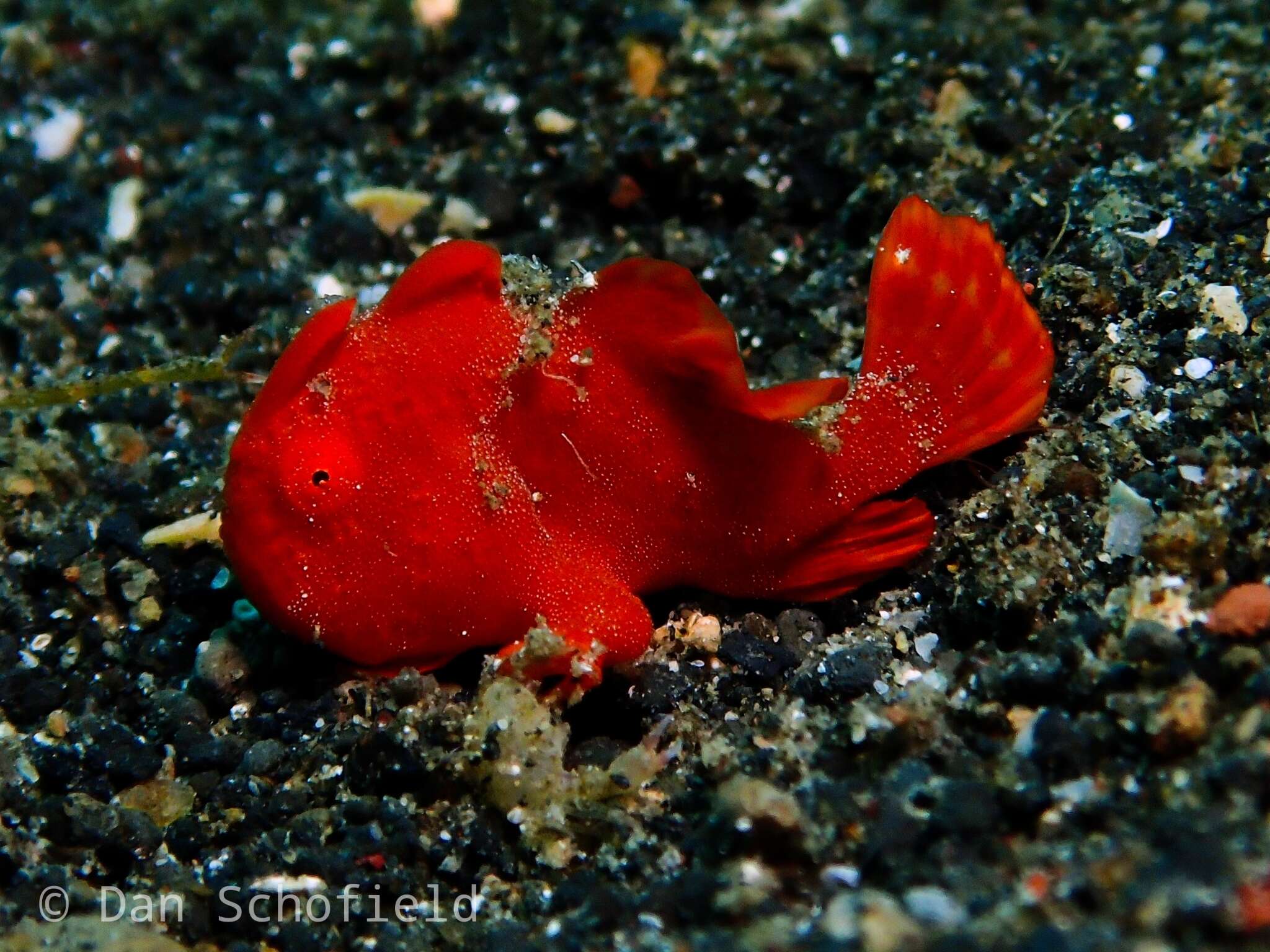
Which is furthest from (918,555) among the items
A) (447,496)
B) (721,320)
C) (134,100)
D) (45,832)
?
(134,100)

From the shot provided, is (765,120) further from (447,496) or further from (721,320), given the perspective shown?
(447,496)

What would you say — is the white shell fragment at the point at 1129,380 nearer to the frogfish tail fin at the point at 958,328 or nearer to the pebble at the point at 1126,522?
the frogfish tail fin at the point at 958,328

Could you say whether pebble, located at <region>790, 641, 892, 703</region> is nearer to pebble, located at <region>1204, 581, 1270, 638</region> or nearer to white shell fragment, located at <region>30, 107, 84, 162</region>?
pebble, located at <region>1204, 581, 1270, 638</region>

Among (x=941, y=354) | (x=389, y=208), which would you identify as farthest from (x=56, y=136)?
(x=941, y=354)

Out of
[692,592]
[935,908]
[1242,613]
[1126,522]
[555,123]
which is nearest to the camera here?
[935,908]

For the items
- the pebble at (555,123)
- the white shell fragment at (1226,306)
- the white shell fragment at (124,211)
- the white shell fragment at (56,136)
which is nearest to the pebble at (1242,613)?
the white shell fragment at (1226,306)

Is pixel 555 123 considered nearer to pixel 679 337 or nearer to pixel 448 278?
pixel 448 278
